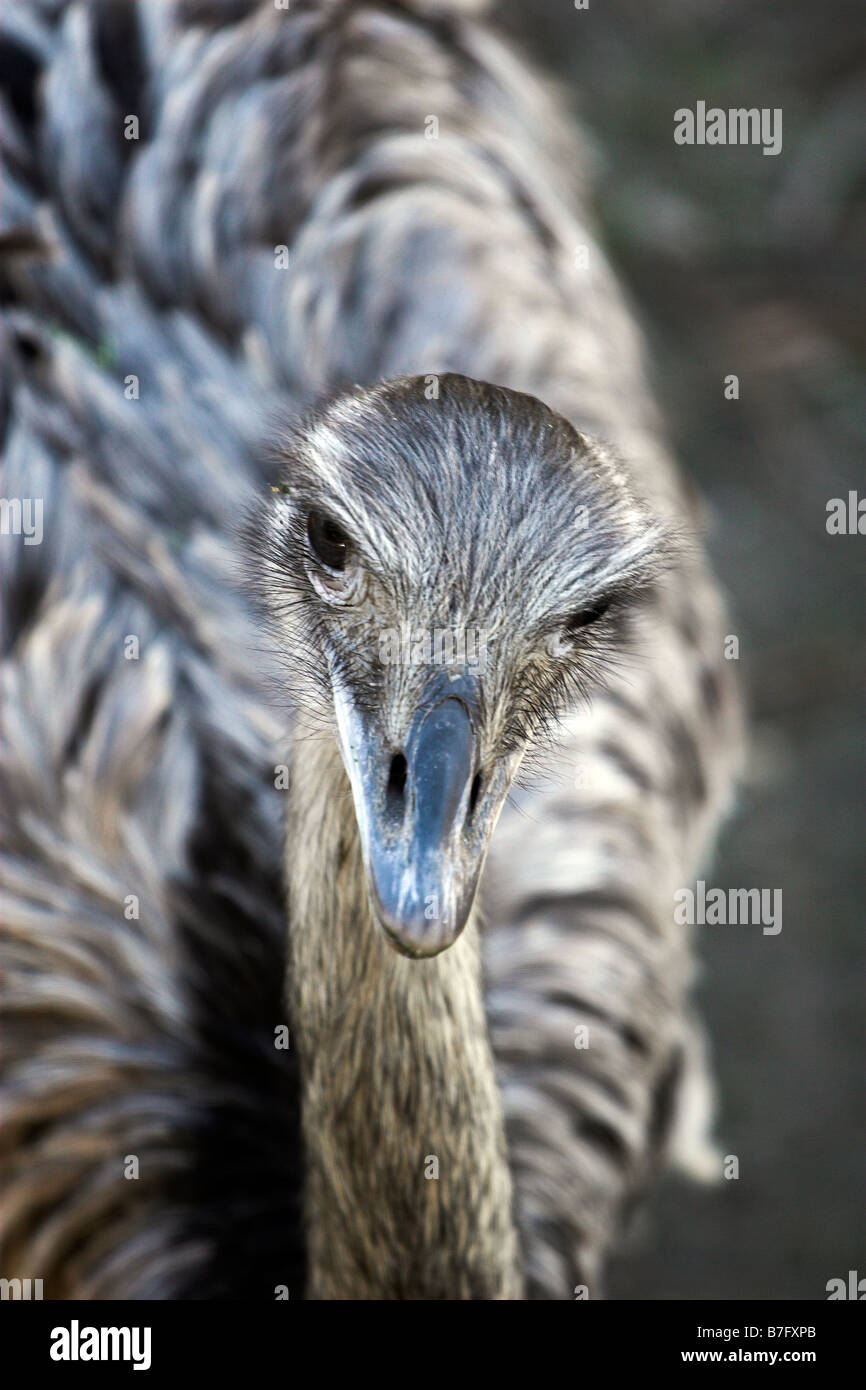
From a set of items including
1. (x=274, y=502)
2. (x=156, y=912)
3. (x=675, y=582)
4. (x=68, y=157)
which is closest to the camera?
(x=274, y=502)

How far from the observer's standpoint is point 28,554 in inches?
73.5

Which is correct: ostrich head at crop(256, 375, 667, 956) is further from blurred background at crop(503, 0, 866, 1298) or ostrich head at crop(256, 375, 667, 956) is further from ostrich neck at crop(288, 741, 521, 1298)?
blurred background at crop(503, 0, 866, 1298)

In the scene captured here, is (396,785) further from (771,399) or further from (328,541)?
(771,399)

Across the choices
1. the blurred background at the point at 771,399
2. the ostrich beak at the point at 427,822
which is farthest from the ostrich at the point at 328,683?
the blurred background at the point at 771,399

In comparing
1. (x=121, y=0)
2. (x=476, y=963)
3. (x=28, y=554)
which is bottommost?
(x=476, y=963)

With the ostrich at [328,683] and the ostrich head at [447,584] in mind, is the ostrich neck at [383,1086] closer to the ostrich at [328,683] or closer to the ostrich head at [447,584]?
the ostrich at [328,683]

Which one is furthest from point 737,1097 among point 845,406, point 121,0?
point 121,0

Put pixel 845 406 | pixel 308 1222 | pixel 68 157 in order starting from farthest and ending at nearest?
1. pixel 845 406
2. pixel 68 157
3. pixel 308 1222

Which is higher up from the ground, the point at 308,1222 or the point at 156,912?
the point at 156,912

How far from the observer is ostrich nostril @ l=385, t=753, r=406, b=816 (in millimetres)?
1179

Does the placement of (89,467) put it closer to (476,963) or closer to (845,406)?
(476,963)

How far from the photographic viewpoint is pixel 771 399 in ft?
11.0

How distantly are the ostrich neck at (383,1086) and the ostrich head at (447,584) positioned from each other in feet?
0.46
